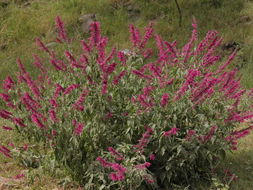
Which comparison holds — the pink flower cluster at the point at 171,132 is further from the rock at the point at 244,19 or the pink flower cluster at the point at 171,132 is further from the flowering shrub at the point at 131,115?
the rock at the point at 244,19

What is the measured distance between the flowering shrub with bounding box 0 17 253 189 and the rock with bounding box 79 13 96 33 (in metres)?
6.57

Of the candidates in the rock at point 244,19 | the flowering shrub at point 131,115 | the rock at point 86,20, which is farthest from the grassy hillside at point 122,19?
the flowering shrub at point 131,115

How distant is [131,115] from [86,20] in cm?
744

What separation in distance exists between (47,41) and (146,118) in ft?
23.2

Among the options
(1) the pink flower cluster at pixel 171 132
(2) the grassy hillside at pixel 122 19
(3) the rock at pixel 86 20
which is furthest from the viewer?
(3) the rock at pixel 86 20

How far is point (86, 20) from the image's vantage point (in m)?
11.1

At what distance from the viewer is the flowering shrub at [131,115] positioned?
380 cm

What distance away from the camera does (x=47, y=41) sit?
414 inches

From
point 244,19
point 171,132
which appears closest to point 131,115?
point 171,132

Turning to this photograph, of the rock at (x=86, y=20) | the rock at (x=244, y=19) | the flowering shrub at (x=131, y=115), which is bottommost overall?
the rock at (x=244, y=19)

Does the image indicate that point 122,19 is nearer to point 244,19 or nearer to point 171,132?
point 244,19

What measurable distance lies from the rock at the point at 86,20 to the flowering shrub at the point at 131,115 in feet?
21.5

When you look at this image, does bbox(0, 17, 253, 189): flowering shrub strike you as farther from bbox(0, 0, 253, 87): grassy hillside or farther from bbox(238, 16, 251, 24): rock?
bbox(238, 16, 251, 24): rock

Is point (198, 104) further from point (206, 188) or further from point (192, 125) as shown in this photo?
point (206, 188)
